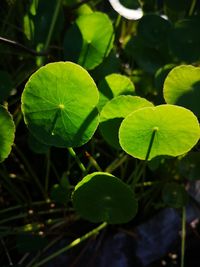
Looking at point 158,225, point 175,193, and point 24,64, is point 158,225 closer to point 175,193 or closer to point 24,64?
A: point 175,193

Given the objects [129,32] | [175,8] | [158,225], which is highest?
[175,8]

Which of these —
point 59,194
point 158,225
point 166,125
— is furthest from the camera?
point 158,225

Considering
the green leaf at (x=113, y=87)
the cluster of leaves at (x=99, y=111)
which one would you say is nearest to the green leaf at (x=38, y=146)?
the cluster of leaves at (x=99, y=111)

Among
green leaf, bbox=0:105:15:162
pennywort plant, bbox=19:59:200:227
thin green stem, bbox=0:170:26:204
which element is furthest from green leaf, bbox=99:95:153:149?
thin green stem, bbox=0:170:26:204

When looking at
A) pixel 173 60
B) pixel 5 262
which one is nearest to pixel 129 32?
pixel 173 60

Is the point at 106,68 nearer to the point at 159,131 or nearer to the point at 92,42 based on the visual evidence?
the point at 92,42

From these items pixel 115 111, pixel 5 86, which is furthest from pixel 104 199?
pixel 5 86

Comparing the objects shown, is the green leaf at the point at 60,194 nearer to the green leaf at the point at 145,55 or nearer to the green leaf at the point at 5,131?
the green leaf at the point at 5,131
